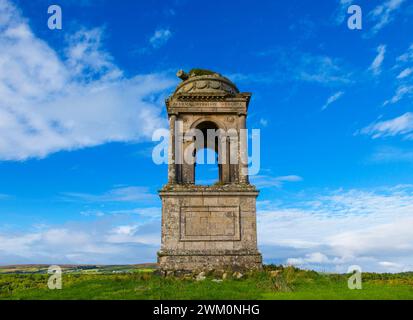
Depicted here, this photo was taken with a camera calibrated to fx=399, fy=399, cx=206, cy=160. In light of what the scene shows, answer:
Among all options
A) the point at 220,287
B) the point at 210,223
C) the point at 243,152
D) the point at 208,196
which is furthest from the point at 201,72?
the point at 220,287

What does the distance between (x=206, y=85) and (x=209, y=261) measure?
826 centimetres

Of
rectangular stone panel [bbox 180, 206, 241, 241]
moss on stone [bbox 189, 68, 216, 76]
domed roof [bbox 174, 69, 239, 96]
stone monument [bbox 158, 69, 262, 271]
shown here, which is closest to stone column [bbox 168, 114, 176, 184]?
stone monument [bbox 158, 69, 262, 271]

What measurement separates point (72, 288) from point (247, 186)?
822cm

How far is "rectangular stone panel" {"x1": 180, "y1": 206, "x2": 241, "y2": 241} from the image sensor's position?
56.0 ft

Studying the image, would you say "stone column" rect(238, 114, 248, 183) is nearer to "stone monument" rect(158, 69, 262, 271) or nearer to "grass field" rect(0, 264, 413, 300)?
"stone monument" rect(158, 69, 262, 271)

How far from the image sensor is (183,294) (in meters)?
11.1

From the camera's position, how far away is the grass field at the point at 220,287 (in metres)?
10.9

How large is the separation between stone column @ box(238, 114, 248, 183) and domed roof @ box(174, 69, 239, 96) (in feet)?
4.86

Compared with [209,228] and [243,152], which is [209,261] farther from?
[243,152]

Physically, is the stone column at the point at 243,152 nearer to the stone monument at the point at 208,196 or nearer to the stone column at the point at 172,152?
the stone monument at the point at 208,196
